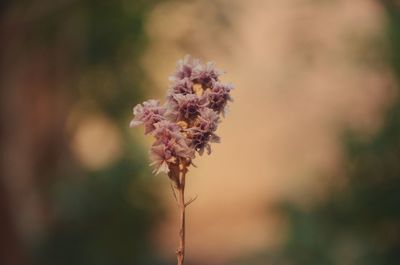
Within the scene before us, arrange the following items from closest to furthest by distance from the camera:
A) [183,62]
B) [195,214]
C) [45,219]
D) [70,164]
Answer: [183,62] → [45,219] → [70,164] → [195,214]

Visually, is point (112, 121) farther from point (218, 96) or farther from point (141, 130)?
point (218, 96)

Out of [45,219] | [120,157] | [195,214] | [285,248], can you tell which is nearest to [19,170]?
[45,219]

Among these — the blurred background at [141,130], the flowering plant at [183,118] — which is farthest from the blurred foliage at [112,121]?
the flowering plant at [183,118]

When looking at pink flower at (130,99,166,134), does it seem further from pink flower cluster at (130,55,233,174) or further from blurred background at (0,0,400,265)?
blurred background at (0,0,400,265)

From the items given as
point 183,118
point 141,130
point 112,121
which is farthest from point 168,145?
point 141,130

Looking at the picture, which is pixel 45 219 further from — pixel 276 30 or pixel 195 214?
pixel 195 214

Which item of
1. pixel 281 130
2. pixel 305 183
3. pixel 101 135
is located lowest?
pixel 305 183

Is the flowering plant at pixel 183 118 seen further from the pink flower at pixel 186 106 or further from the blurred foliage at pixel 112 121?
the blurred foliage at pixel 112 121
